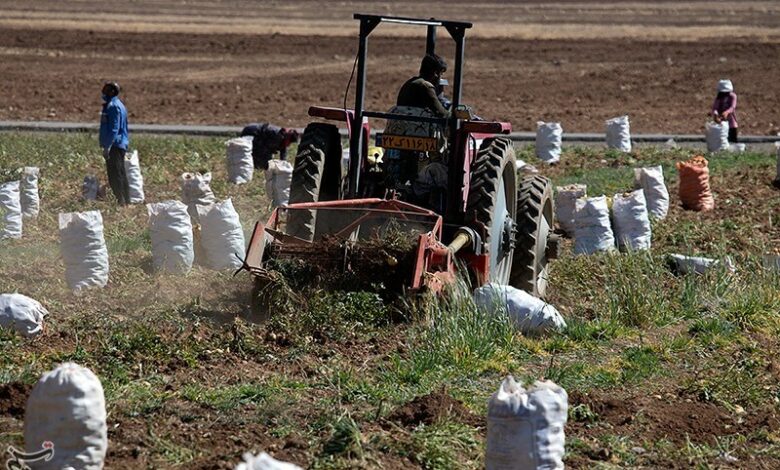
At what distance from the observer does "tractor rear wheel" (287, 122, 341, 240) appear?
10.2 m

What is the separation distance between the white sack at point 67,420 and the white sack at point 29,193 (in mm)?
9054

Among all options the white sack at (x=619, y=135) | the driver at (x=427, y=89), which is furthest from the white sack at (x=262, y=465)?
the white sack at (x=619, y=135)

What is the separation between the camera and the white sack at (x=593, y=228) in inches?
527

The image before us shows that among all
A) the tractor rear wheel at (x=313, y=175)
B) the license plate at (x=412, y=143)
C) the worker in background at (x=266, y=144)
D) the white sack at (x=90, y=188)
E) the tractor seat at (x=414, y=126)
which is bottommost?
the white sack at (x=90, y=188)

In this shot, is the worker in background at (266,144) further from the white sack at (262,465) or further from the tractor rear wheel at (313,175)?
the white sack at (262,465)

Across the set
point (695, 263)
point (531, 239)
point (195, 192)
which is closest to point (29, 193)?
point (195, 192)

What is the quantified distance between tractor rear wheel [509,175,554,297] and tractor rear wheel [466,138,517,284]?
8cm

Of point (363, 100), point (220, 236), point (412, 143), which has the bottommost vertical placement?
point (220, 236)

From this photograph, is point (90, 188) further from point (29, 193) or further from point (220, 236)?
point (220, 236)

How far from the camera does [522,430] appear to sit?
20.2ft

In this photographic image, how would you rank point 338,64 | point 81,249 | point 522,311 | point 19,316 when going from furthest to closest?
point 338,64 < point 81,249 < point 522,311 < point 19,316

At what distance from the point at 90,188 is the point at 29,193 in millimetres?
1592

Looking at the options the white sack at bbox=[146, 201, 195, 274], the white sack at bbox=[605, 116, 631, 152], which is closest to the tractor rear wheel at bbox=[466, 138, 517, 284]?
the white sack at bbox=[146, 201, 195, 274]

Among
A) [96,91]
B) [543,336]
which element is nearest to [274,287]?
[543,336]
